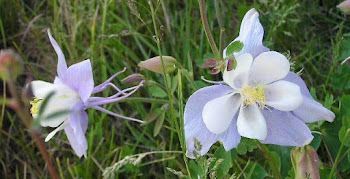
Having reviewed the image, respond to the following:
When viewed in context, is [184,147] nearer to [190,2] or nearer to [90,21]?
[190,2]

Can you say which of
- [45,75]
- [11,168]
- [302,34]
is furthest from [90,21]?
[302,34]

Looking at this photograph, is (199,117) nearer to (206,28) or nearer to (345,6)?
(206,28)

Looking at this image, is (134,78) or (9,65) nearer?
(9,65)

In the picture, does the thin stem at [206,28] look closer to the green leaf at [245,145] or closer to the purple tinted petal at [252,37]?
the purple tinted petal at [252,37]

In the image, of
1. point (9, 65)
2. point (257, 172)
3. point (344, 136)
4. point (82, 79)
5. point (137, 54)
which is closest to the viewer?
point (9, 65)

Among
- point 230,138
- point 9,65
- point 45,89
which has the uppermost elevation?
point 9,65

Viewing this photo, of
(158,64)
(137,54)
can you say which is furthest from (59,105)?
(137,54)

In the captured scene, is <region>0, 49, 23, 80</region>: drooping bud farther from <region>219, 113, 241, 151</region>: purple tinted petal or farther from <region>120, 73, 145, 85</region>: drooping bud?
<region>120, 73, 145, 85</region>: drooping bud
